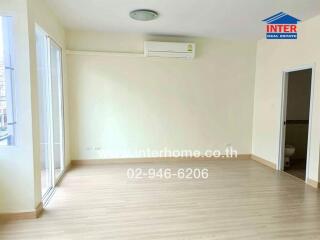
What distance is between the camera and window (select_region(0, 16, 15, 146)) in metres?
2.49

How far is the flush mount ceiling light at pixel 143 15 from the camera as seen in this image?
3482 mm

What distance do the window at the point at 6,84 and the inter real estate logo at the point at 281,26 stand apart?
364cm

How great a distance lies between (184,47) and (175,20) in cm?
95

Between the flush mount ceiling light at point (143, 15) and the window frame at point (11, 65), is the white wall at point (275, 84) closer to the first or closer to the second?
the flush mount ceiling light at point (143, 15)

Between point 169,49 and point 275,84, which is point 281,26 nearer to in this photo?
point 275,84

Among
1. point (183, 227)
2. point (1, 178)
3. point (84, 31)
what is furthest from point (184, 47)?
point (1, 178)

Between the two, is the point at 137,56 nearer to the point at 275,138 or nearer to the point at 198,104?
the point at 198,104

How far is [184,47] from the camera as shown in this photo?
4840 millimetres

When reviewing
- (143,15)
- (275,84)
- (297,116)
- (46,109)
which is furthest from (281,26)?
(46,109)

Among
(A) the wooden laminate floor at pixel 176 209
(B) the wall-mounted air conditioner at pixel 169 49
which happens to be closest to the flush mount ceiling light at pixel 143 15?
(B) the wall-mounted air conditioner at pixel 169 49

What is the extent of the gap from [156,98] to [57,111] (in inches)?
77.4

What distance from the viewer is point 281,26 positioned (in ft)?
13.8

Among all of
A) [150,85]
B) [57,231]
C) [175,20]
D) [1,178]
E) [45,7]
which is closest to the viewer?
[57,231]

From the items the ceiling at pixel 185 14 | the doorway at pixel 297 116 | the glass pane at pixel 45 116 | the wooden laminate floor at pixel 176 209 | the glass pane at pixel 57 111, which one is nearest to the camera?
the wooden laminate floor at pixel 176 209
